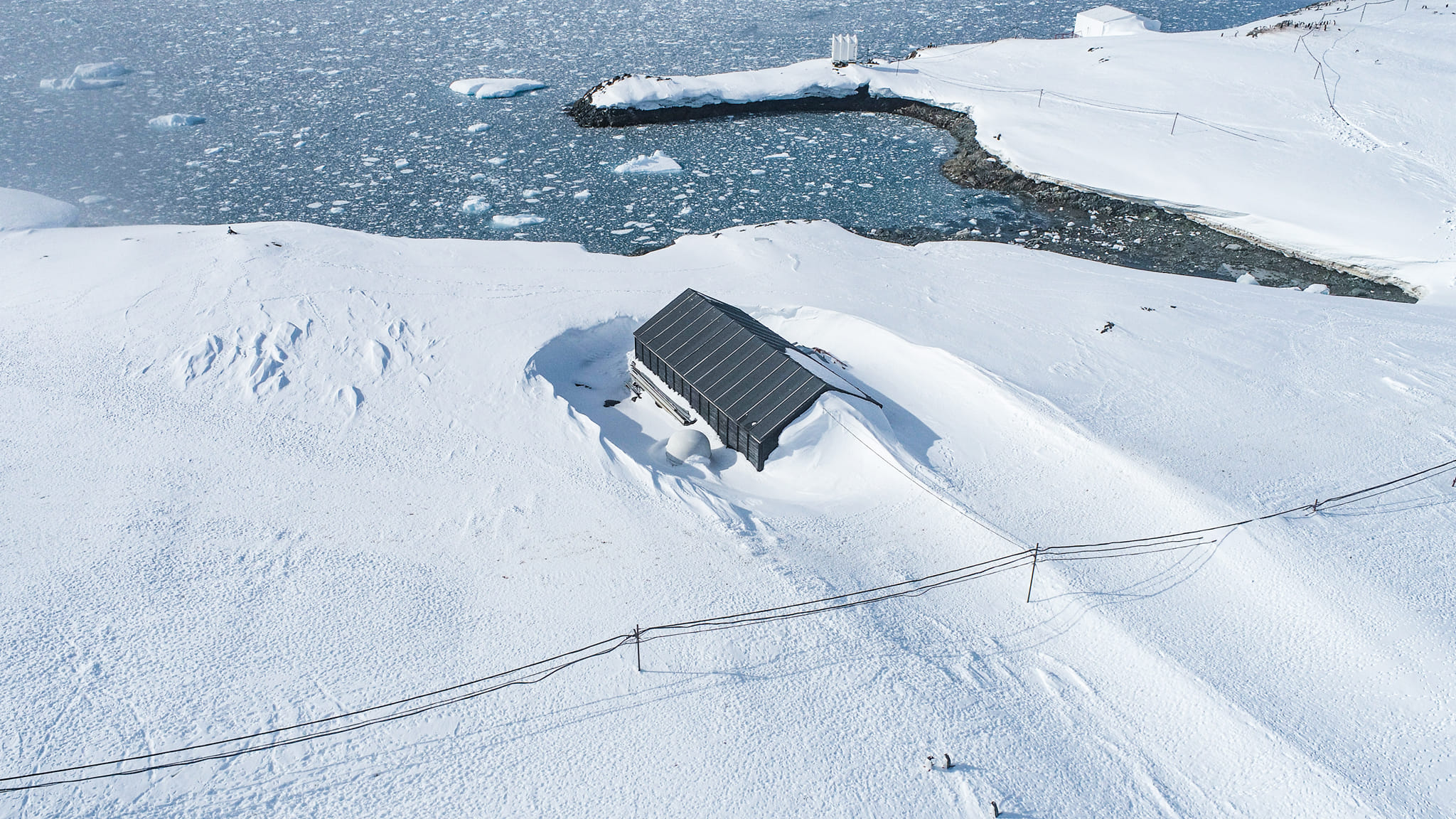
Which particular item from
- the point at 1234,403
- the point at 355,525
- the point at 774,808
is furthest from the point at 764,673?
the point at 1234,403

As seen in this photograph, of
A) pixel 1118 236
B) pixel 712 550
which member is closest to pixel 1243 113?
pixel 1118 236

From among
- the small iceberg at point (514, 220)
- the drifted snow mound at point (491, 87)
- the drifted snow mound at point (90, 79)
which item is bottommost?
the small iceberg at point (514, 220)

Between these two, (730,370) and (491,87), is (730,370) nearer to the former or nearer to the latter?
(730,370)

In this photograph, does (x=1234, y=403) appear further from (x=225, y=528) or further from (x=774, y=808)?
(x=225, y=528)

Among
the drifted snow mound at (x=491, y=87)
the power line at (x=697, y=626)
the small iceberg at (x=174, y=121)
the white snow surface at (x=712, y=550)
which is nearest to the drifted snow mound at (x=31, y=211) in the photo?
the white snow surface at (x=712, y=550)

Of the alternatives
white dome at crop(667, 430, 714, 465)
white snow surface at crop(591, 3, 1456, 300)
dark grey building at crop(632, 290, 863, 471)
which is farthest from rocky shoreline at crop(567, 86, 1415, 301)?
white dome at crop(667, 430, 714, 465)

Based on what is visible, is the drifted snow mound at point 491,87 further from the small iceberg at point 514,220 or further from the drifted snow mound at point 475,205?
the small iceberg at point 514,220
